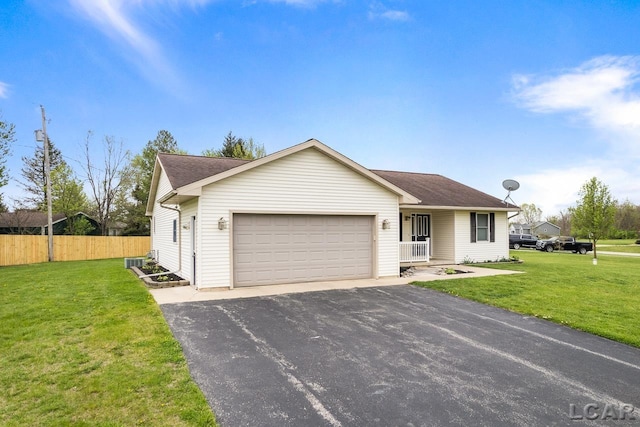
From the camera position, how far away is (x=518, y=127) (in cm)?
1916

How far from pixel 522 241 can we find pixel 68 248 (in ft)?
115

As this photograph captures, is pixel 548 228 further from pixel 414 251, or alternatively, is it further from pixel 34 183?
pixel 34 183

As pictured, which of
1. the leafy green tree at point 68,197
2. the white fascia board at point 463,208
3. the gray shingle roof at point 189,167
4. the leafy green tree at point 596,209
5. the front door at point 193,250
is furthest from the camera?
the leafy green tree at point 68,197

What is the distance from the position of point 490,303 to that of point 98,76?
2184 cm

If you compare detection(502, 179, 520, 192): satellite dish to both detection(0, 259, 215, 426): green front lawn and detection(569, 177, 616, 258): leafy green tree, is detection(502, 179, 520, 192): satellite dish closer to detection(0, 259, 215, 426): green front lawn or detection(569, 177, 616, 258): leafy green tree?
detection(569, 177, 616, 258): leafy green tree

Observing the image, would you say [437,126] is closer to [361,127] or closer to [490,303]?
[361,127]

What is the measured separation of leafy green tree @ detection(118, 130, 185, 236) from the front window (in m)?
27.7

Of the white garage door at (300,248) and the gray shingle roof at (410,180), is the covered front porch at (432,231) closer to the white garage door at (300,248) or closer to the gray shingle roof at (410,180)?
the gray shingle roof at (410,180)

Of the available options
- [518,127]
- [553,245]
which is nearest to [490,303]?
[518,127]

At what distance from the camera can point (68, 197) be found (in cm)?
2994

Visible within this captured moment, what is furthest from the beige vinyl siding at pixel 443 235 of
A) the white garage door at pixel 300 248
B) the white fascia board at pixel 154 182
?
the white fascia board at pixel 154 182

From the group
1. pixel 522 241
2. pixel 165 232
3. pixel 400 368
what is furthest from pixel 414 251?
pixel 522 241

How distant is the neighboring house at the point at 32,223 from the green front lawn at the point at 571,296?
106 ft

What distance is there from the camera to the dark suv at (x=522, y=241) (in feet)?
106
